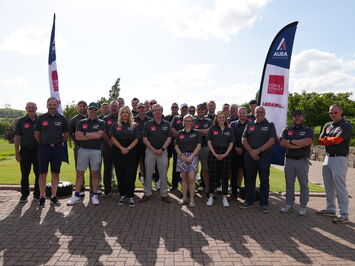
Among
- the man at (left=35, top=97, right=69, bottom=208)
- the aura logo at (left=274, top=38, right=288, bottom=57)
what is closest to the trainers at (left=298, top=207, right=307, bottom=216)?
the aura logo at (left=274, top=38, right=288, bottom=57)

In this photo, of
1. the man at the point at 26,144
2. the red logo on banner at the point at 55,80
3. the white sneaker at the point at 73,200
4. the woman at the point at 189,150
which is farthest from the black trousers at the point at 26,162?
the woman at the point at 189,150

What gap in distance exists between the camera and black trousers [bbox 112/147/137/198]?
6.33 m

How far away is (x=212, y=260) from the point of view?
12.2 feet

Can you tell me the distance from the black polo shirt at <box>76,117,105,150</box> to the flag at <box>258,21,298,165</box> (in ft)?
14.0

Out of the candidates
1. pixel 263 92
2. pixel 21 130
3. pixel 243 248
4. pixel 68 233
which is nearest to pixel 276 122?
pixel 263 92

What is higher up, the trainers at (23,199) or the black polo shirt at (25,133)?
the black polo shirt at (25,133)

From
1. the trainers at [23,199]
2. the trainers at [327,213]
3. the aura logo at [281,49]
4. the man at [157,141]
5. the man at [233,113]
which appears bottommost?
the trainers at [327,213]

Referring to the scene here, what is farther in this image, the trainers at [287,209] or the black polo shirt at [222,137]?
the black polo shirt at [222,137]

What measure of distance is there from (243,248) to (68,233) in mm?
2858

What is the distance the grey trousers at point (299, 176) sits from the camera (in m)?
5.83

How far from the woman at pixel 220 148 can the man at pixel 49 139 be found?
3.39 meters

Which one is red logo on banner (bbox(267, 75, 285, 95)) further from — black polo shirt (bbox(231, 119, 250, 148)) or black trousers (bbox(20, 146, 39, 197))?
black trousers (bbox(20, 146, 39, 197))

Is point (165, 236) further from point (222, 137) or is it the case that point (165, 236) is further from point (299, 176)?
point (299, 176)

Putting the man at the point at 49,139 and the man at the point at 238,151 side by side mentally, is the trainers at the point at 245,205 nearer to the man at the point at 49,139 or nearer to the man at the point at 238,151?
the man at the point at 238,151
